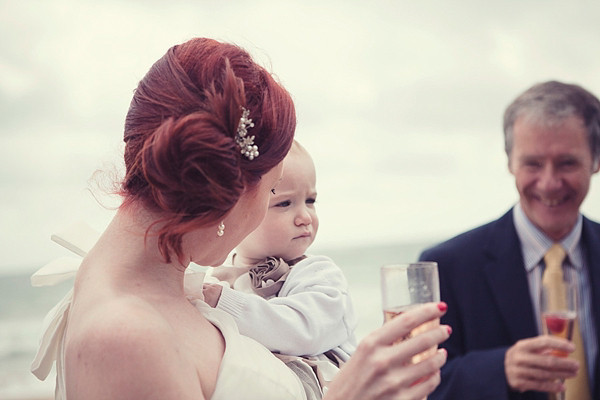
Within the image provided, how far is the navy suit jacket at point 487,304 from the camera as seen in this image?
1955mm

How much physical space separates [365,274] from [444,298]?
62.7 feet

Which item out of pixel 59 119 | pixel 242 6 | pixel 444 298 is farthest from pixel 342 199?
pixel 444 298

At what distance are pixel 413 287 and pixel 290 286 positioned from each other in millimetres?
1051

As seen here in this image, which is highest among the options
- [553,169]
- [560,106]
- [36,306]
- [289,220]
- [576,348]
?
[560,106]

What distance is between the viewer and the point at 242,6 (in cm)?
2292

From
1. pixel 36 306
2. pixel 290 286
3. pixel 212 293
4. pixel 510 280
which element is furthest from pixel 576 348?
pixel 36 306

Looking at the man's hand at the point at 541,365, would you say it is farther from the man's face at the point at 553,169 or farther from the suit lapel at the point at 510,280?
the man's face at the point at 553,169

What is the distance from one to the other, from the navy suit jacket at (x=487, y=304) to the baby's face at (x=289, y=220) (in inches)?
21.1

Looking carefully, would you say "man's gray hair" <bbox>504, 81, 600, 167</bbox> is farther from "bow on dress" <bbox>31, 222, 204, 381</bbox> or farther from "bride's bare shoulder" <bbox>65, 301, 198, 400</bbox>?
"bride's bare shoulder" <bbox>65, 301, 198, 400</bbox>

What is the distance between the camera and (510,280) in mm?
2084

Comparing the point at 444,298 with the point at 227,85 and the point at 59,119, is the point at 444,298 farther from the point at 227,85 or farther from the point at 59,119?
the point at 59,119

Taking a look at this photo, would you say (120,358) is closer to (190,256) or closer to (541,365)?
(190,256)

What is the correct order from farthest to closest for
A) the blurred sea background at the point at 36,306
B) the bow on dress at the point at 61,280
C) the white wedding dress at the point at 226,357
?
the blurred sea background at the point at 36,306 → the bow on dress at the point at 61,280 → the white wedding dress at the point at 226,357

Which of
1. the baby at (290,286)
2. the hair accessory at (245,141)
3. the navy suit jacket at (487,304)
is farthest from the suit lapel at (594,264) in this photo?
the hair accessory at (245,141)
